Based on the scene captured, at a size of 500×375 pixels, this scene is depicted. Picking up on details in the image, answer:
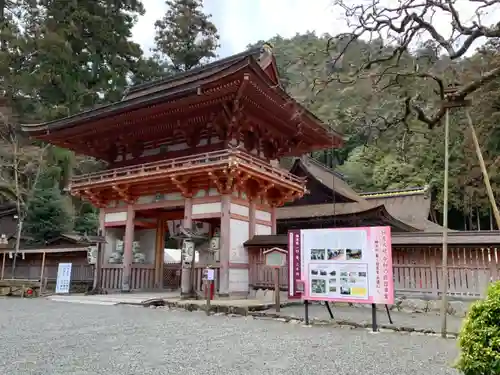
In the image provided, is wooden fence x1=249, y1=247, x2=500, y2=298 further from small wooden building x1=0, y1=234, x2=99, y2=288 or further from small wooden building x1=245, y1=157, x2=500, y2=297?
small wooden building x1=0, y1=234, x2=99, y2=288

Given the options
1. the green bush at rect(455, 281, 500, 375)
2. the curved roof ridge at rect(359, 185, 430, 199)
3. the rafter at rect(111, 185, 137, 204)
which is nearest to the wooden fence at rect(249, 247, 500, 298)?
the green bush at rect(455, 281, 500, 375)

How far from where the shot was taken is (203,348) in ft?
17.9

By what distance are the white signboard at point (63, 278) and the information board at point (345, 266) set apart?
32.4 ft

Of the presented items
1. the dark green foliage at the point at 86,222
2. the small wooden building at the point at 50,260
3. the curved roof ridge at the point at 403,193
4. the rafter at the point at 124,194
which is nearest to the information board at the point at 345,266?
the rafter at the point at 124,194

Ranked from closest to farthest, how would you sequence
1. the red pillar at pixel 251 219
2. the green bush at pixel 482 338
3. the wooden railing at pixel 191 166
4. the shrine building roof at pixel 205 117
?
the green bush at pixel 482 338 < the shrine building roof at pixel 205 117 < the wooden railing at pixel 191 166 < the red pillar at pixel 251 219

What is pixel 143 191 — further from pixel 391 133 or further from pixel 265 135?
pixel 391 133

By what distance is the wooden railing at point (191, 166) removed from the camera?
1180 cm

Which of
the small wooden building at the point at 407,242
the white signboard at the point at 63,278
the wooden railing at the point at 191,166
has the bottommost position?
the white signboard at the point at 63,278

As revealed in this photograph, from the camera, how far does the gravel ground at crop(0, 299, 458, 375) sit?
14.3ft

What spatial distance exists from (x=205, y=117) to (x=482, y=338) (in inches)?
445

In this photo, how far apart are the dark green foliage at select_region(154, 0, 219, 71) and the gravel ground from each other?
31.1m

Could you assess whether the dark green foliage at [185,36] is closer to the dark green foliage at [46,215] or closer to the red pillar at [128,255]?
the dark green foliage at [46,215]

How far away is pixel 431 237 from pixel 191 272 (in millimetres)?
6774

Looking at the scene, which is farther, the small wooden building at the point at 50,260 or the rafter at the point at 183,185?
the small wooden building at the point at 50,260
